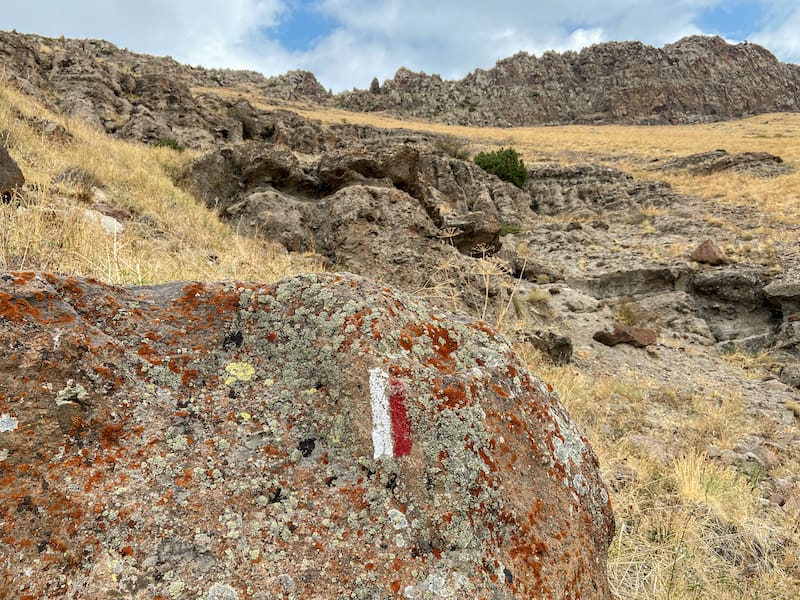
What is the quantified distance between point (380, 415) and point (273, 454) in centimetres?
36

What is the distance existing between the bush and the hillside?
834 cm

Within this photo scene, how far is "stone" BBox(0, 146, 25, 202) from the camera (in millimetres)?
4277

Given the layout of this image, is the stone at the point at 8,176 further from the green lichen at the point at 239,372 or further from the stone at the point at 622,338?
the stone at the point at 622,338

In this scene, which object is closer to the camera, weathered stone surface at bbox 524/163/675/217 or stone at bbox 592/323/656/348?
stone at bbox 592/323/656/348

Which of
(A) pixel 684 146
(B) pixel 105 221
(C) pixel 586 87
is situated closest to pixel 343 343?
(B) pixel 105 221

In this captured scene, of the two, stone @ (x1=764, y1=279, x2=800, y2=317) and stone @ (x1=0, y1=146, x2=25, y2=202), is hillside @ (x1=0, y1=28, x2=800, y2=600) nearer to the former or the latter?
stone @ (x1=764, y1=279, x2=800, y2=317)

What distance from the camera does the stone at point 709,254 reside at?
13.2 metres

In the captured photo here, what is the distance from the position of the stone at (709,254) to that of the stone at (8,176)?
591 inches

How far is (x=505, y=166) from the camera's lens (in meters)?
26.8

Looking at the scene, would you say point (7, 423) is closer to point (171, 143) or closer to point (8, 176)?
point (8, 176)

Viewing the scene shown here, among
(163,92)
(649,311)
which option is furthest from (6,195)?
(163,92)

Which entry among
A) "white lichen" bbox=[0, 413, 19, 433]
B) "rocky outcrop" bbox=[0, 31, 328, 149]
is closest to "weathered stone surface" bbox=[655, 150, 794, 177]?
"rocky outcrop" bbox=[0, 31, 328, 149]

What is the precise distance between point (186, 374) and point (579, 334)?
9.24 m

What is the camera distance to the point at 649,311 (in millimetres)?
12242
